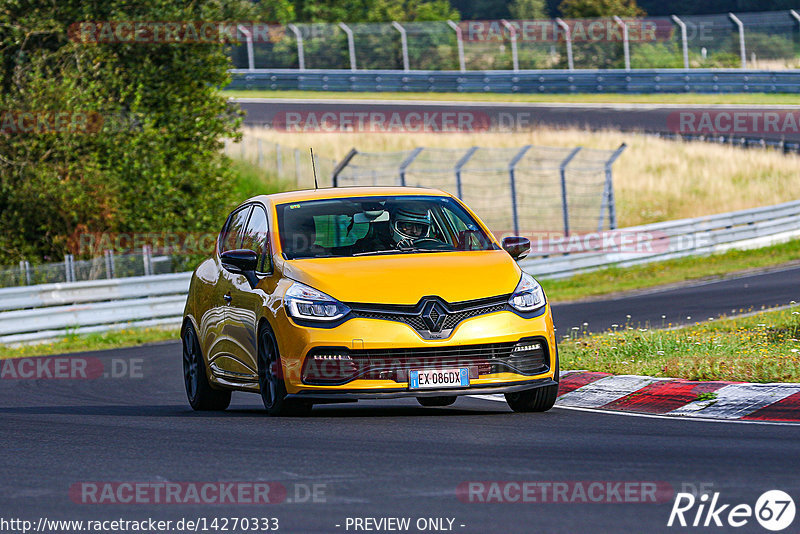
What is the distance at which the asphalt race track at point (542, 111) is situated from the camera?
45.1 metres

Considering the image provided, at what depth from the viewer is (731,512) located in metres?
5.93

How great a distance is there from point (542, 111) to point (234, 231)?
37766 millimetres

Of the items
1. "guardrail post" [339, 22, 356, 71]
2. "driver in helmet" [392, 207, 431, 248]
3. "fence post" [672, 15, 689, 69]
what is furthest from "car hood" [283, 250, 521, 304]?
"guardrail post" [339, 22, 356, 71]

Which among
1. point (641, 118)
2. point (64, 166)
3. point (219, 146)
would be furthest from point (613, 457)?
point (641, 118)

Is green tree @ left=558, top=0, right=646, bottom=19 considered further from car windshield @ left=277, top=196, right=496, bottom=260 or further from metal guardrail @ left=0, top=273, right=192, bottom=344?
car windshield @ left=277, top=196, right=496, bottom=260

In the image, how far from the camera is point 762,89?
4653 centimetres

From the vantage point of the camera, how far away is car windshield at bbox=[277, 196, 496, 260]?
32.9 feet

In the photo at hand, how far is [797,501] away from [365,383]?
3637 mm

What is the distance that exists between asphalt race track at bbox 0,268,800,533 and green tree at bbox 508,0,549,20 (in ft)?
239

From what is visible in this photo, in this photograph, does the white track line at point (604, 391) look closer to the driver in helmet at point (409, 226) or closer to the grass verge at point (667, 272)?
the driver in helmet at point (409, 226)

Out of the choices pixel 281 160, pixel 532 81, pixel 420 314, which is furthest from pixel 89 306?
pixel 532 81

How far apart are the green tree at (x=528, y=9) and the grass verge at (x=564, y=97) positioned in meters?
30.0

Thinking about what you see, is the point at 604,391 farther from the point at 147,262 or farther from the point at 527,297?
the point at 147,262

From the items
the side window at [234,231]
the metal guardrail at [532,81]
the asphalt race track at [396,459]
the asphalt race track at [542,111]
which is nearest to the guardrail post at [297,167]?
the asphalt race track at [542,111]
